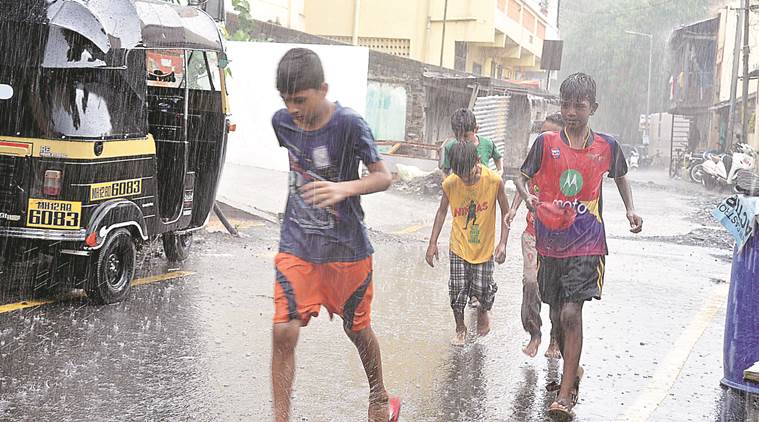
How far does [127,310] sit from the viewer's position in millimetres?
7160

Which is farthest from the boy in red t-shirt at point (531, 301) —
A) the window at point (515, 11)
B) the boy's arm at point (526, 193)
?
the window at point (515, 11)

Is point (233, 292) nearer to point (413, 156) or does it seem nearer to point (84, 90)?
point (84, 90)

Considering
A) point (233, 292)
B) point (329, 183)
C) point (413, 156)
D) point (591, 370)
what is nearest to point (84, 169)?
point (233, 292)

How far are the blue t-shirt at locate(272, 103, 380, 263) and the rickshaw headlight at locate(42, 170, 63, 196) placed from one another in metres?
2.87

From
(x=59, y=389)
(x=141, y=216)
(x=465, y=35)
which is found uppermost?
(x=465, y=35)

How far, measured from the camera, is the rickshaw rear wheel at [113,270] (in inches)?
278

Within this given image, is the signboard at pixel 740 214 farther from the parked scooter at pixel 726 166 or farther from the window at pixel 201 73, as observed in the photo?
the parked scooter at pixel 726 166

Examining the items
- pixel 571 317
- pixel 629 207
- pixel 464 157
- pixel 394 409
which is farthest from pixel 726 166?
pixel 394 409

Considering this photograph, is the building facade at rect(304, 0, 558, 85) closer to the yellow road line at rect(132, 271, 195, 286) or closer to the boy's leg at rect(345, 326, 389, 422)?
the yellow road line at rect(132, 271, 195, 286)

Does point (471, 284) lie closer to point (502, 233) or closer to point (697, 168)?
point (502, 233)

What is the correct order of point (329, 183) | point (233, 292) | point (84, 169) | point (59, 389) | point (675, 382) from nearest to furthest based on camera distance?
point (329, 183)
point (59, 389)
point (675, 382)
point (84, 169)
point (233, 292)

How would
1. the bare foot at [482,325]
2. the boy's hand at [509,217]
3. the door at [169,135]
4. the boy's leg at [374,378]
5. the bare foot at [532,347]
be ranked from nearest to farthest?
the boy's leg at [374,378] < the boy's hand at [509,217] < the bare foot at [532,347] < the bare foot at [482,325] < the door at [169,135]

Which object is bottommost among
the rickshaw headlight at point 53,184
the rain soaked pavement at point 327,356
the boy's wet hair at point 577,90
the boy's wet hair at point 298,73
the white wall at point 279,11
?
the rain soaked pavement at point 327,356

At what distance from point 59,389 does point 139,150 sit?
8.82 feet
